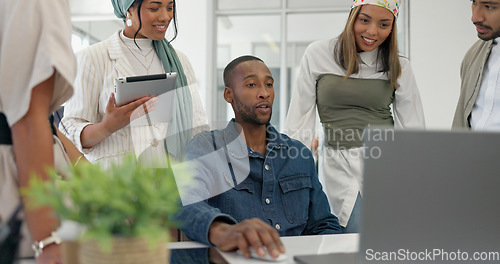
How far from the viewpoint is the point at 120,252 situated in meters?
0.63

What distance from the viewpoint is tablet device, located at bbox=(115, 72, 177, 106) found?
1713mm

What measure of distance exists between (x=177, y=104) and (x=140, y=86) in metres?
0.25

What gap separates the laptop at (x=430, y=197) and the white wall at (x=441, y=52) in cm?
499

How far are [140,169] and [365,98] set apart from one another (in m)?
1.64

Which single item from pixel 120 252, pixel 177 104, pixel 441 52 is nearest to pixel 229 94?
pixel 177 104

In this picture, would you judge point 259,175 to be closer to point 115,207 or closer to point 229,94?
point 229,94

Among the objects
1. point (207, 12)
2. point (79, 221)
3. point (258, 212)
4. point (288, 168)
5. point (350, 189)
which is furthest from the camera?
point (207, 12)

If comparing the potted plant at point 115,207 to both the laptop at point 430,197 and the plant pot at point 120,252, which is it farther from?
the laptop at point 430,197

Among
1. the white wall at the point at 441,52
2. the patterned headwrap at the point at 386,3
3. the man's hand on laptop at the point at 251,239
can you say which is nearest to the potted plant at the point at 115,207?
the man's hand on laptop at the point at 251,239

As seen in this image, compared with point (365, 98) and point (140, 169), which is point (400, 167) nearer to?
point (140, 169)

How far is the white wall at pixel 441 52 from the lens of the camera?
552 centimetres

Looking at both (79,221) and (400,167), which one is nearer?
(79,221)

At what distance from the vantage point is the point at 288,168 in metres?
1.60

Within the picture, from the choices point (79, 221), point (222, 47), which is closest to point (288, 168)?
point (79, 221)
